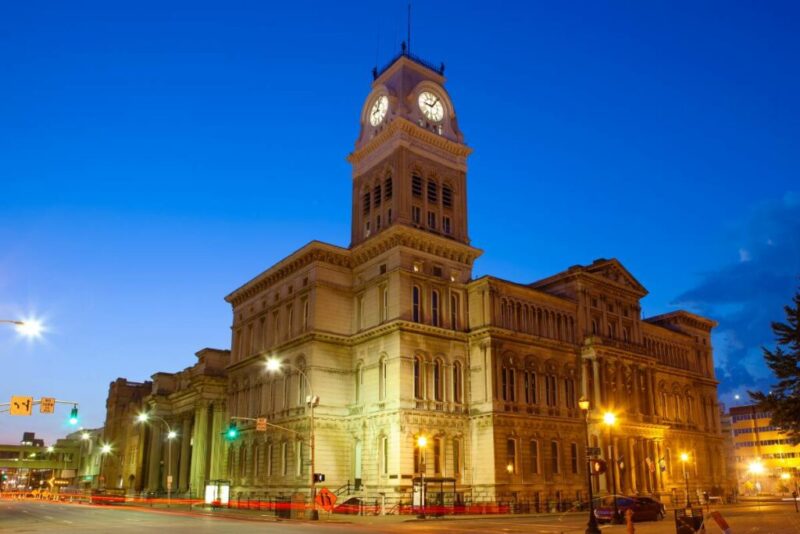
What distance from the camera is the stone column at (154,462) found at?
302ft

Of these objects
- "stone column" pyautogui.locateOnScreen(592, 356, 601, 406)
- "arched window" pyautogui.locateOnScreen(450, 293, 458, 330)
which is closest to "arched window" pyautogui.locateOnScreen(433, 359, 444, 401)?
"arched window" pyautogui.locateOnScreen(450, 293, 458, 330)

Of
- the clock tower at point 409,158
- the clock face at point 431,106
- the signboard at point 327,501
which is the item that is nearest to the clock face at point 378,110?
the clock tower at point 409,158

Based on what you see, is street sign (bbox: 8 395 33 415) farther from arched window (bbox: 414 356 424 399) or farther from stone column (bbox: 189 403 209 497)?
stone column (bbox: 189 403 209 497)

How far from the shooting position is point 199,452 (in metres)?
80.4

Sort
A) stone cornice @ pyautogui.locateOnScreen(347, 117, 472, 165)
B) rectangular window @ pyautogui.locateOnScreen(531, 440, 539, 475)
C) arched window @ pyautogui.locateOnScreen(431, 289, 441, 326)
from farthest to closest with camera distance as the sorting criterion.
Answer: stone cornice @ pyautogui.locateOnScreen(347, 117, 472, 165) < arched window @ pyautogui.locateOnScreen(431, 289, 441, 326) < rectangular window @ pyautogui.locateOnScreen(531, 440, 539, 475)

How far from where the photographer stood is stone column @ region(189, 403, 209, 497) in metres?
78.8

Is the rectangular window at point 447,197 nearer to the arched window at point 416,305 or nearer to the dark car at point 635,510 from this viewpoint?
the arched window at point 416,305

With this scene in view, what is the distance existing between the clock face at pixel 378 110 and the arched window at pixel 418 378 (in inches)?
1000

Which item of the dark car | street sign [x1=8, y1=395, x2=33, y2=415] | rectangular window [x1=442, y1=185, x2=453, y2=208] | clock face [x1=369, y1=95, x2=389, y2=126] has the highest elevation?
clock face [x1=369, y1=95, x2=389, y2=126]

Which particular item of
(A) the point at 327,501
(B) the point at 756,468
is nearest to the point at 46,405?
(A) the point at 327,501

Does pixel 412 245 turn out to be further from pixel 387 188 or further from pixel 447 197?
pixel 447 197

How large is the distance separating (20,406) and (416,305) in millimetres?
32584

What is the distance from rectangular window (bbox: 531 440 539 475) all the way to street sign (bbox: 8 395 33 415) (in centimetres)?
3934

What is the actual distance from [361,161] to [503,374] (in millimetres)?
26232
